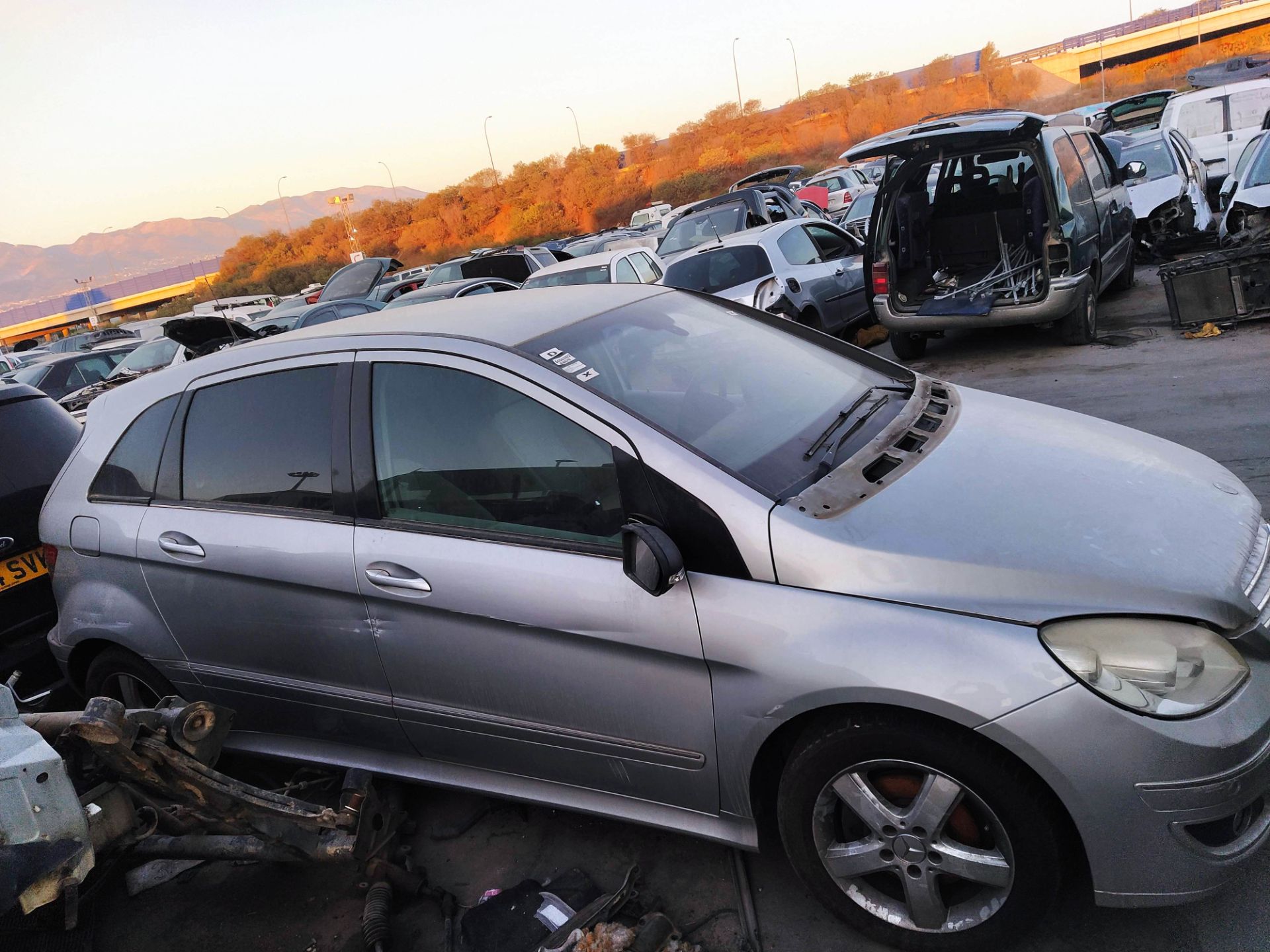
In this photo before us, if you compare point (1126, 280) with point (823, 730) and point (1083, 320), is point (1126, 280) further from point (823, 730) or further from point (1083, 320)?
point (823, 730)

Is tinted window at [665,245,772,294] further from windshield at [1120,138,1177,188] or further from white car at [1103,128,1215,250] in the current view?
windshield at [1120,138,1177,188]

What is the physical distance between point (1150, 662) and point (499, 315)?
2.21 meters

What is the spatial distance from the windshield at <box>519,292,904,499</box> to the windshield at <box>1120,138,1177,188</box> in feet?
33.6

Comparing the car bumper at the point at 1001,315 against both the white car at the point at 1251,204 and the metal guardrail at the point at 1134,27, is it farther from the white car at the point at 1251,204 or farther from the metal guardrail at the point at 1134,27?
the metal guardrail at the point at 1134,27

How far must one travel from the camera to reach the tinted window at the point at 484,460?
251 centimetres

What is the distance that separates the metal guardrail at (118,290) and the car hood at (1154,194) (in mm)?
65565

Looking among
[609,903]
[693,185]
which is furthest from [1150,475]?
[693,185]

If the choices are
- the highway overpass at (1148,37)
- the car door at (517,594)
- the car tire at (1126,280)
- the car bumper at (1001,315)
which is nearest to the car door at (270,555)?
the car door at (517,594)

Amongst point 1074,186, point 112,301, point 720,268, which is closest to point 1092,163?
point 1074,186

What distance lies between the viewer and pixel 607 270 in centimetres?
1011

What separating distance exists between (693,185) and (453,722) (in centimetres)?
6172

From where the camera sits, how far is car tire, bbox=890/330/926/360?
8961 mm

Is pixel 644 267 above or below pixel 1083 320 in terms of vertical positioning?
above

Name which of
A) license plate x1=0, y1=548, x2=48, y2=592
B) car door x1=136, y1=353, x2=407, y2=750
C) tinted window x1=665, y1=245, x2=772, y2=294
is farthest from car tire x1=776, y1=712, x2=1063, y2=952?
tinted window x1=665, y1=245, x2=772, y2=294
